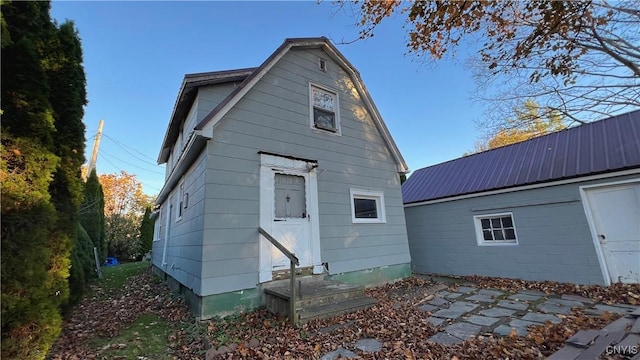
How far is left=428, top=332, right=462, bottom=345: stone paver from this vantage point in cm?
346

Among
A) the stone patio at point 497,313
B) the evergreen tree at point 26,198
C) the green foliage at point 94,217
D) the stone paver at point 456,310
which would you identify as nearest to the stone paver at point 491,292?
the stone patio at point 497,313

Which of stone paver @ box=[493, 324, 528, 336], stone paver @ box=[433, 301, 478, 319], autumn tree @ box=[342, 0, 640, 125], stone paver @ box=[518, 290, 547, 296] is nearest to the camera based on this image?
stone paver @ box=[493, 324, 528, 336]

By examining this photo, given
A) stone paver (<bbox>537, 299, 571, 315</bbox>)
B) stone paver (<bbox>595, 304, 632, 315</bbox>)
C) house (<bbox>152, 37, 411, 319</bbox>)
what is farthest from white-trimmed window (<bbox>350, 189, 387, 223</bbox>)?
stone paver (<bbox>595, 304, 632, 315</bbox>)

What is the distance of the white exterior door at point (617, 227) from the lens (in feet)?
19.5

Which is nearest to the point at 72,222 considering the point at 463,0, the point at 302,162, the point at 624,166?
the point at 302,162

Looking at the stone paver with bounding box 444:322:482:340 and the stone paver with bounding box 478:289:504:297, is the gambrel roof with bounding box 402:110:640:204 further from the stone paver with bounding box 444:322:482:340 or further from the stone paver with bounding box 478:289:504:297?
the stone paver with bounding box 444:322:482:340

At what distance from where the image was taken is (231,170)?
5.24 meters

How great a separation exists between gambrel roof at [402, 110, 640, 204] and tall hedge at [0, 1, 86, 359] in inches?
393

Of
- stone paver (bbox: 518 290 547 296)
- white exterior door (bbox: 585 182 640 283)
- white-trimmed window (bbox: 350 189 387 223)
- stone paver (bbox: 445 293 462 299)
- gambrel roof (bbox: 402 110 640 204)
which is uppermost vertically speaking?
gambrel roof (bbox: 402 110 640 204)

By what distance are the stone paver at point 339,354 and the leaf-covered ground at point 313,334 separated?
80 millimetres

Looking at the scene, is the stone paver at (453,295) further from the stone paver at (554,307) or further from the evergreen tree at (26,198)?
the evergreen tree at (26,198)

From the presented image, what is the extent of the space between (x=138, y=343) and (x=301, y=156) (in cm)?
451

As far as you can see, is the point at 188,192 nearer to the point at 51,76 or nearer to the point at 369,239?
the point at 51,76

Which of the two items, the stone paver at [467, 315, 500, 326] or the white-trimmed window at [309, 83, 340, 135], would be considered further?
the white-trimmed window at [309, 83, 340, 135]
